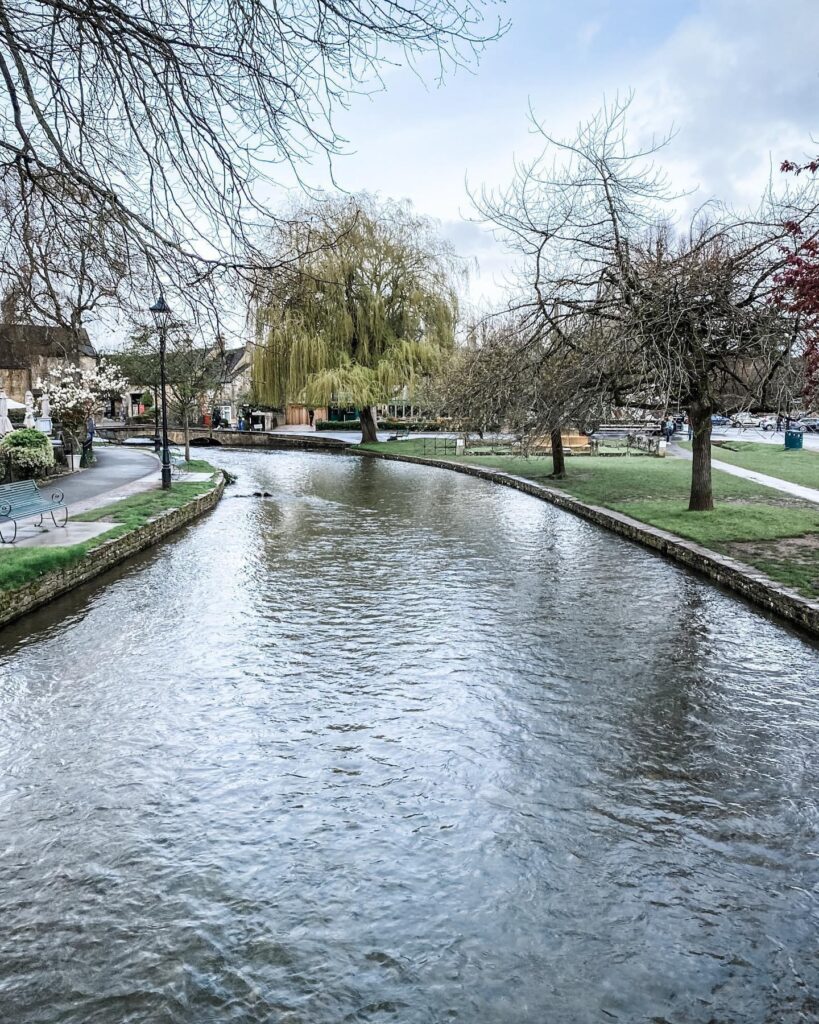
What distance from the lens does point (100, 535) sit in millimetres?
12031

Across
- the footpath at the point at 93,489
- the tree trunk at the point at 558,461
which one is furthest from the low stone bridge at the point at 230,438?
the tree trunk at the point at 558,461

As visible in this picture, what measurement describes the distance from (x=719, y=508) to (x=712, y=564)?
17.1ft

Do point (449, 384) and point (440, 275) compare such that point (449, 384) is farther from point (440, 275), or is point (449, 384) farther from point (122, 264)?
point (122, 264)

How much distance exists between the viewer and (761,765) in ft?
17.3

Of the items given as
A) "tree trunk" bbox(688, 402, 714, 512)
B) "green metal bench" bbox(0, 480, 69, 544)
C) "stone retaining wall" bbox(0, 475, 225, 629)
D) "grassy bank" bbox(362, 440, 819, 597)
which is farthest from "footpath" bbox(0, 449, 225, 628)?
"tree trunk" bbox(688, 402, 714, 512)

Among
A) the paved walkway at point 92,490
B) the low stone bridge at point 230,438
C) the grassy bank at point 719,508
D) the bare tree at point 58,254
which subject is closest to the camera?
the bare tree at point 58,254

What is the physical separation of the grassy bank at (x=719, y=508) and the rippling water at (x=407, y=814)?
6.27ft

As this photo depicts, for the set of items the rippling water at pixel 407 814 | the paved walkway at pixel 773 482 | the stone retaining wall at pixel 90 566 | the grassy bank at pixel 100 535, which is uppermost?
the paved walkway at pixel 773 482

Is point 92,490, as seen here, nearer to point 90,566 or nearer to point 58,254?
point 90,566

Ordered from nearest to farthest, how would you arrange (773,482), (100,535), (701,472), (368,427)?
1. (100,535)
2. (701,472)
3. (773,482)
4. (368,427)

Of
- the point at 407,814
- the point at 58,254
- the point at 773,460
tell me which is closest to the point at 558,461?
the point at 773,460

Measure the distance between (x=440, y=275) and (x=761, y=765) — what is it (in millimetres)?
35657

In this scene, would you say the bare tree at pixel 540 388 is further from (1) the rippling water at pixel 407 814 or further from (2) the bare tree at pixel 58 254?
(2) the bare tree at pixel 58 254

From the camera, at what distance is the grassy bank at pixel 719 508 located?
10.8 metres
